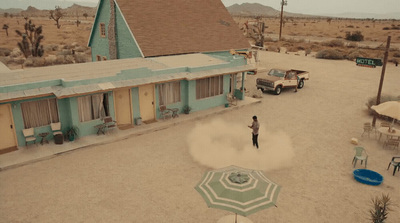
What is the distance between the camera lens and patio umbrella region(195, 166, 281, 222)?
21.9 ft

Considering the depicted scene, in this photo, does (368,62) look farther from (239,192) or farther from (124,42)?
(124,42)

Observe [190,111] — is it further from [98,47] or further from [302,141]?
[98,47]

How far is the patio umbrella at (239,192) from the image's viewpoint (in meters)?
6.66

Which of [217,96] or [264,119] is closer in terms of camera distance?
[264,119]

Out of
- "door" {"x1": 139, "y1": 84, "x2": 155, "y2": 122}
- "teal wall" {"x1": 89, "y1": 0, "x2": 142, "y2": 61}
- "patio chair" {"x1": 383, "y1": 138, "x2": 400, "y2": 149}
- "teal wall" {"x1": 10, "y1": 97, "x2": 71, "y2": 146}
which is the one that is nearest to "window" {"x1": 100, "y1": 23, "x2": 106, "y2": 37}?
"teal wall" {"x1": 89, "y1": 0, "x2": 142, "y2": 61}

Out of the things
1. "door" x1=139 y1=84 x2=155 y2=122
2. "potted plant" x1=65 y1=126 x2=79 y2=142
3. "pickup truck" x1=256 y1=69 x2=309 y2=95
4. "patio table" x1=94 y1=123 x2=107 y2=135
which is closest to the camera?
"potted plant" x1=65 y1=126 x2=79 y2=142

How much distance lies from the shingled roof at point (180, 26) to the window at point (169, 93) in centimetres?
456

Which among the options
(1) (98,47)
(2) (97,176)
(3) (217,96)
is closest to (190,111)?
(3) (217,96)

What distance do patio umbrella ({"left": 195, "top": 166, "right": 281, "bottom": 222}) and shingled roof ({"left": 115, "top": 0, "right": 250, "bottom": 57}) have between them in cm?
1496

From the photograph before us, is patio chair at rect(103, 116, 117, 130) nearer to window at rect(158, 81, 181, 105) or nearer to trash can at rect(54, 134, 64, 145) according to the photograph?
trash can at rect(54, 134, 64, 145)

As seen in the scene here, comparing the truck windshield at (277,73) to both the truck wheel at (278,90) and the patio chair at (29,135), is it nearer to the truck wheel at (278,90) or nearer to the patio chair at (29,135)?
the truck wheel at (278,90)

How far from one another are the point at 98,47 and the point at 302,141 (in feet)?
64.8

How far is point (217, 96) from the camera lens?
63.7 ft

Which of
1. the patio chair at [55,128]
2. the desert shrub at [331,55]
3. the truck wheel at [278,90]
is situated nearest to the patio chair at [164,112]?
the patio chair at [55,128]
